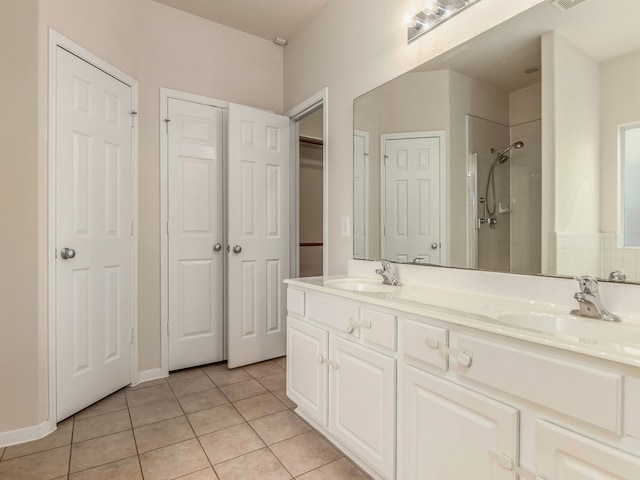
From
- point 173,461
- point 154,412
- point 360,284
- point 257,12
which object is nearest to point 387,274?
point 360,284

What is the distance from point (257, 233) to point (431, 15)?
187 centimetres

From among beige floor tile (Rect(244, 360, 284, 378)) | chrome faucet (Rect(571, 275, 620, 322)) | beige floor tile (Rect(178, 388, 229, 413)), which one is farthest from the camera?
beige floor tile (Rect(244, 360, 284, 378))

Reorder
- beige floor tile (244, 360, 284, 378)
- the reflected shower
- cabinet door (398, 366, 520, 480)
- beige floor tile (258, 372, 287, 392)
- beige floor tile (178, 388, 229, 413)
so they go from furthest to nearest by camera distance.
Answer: beige floor tile (244, 360, 284, 378)
beige floor tile (258, 372, 287, 392)
beige floor tile (178, 388, 229, 413)
the reflected shower
cabinet door (398, 366, 520, 480)

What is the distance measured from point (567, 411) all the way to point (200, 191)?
258 centimetres

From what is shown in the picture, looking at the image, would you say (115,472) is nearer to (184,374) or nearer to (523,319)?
(184,374)

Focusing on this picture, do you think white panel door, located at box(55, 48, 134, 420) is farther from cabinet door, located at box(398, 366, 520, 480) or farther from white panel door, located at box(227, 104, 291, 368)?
cabinet door, located at box(398, 366, 520, 480)

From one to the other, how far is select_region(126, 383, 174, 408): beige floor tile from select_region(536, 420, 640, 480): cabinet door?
2.14 m

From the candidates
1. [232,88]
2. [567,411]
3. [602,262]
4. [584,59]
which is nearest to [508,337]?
[567,411]

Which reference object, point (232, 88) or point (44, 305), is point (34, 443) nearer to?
point (44, 305)

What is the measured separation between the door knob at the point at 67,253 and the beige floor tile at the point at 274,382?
1.46 meters

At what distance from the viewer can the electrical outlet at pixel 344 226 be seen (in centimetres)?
234

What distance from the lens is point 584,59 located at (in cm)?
119

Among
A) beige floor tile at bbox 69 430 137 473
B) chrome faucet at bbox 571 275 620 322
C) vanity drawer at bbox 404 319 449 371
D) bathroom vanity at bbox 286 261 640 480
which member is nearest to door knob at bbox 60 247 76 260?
beige floor tile at bbox 69 430 137 473

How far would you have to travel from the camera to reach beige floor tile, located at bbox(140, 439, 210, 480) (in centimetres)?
151
